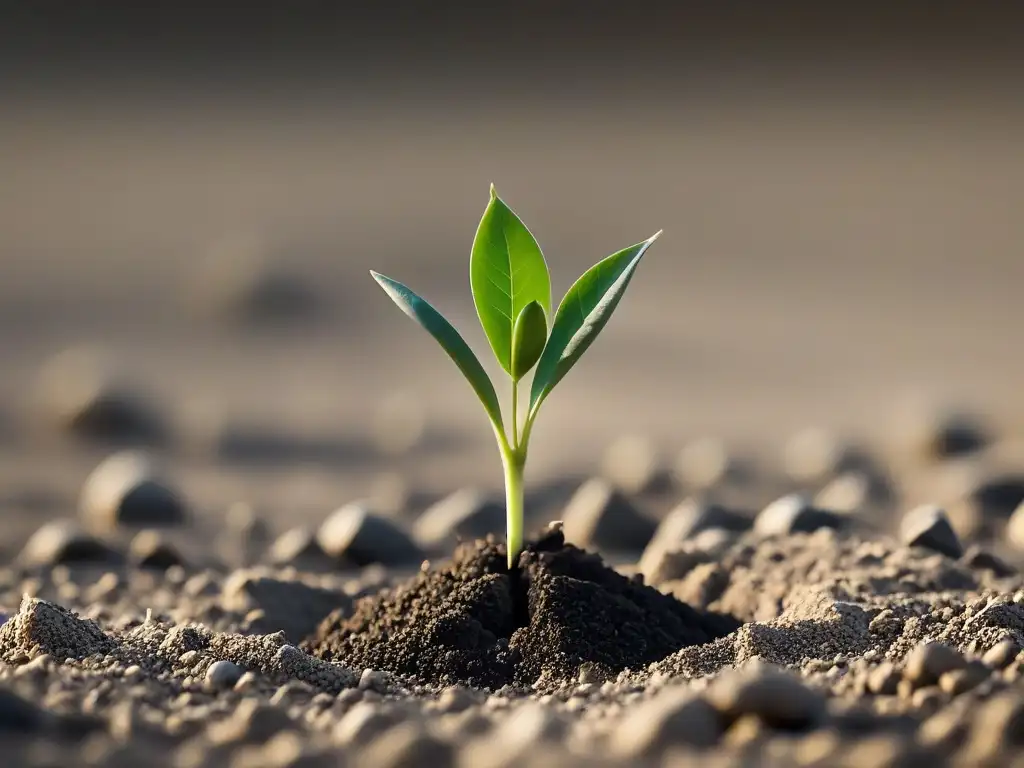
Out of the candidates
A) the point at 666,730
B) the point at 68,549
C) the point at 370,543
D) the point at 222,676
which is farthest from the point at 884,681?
the point at 68,549

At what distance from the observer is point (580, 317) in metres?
2.71

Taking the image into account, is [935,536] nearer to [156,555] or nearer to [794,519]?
[794,519]

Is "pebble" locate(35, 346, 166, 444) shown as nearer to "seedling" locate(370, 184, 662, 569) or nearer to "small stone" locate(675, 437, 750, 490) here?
"small stone" locate(675, 437, 750, 490)

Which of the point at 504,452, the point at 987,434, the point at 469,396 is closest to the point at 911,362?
the point at 987,434

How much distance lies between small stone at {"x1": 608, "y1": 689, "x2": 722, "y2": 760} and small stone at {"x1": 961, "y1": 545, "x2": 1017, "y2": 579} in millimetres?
1970

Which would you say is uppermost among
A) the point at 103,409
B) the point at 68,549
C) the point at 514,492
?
the point at 103,409

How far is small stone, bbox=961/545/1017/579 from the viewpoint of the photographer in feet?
11.0

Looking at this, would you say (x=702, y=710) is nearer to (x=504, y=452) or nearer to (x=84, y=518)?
(x=504, y=452)

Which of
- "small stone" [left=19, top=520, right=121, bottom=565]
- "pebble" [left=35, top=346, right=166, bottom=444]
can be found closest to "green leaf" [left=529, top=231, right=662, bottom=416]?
"small stone" [left=19, top=520, right=121, bottom=565]

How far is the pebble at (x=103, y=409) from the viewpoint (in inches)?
232

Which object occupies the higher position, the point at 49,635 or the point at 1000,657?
the point at 49,635

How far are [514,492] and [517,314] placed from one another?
0.37 m

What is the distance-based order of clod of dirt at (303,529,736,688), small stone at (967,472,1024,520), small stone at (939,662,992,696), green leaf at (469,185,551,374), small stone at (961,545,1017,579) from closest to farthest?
1. small stone at (939,662,992,696)
2. clod of dirt at (303,529,736,688)
3. green leaf at (469,185,551,374)
4. small stone at (961,545,1017,579)
5. small stone at (967,472,1024,520)

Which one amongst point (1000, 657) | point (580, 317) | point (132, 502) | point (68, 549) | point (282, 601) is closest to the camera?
point (1000, 657)
